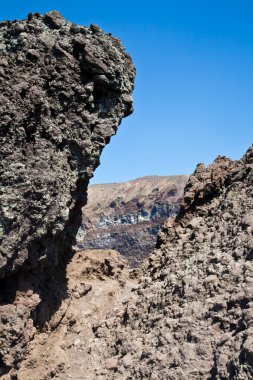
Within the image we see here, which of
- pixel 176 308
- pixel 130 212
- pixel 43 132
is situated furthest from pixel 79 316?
pixel 130 212

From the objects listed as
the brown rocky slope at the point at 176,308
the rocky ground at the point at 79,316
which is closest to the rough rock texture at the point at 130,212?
the rocky ground at the point at 79,316

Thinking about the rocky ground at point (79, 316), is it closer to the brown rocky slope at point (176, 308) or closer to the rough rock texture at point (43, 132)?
the brown rocky slope at point (176, 308)

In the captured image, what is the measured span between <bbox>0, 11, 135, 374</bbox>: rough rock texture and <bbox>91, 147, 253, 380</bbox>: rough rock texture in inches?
85.5

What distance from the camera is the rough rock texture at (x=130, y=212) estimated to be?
76.6 m

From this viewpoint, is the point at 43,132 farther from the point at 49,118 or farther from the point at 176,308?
the point at 176,308

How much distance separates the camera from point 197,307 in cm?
913

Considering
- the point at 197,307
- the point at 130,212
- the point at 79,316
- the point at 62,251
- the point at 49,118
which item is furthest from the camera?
the point at 130,212

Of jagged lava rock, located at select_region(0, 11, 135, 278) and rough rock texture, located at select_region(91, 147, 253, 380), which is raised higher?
jagged lava rock, located at select_region(0, 11, 135, 278)

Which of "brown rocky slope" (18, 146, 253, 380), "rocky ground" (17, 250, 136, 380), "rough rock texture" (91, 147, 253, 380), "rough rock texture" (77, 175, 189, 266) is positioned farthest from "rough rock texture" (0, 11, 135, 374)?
"rough rock texture" (77, 175, 189, 266)

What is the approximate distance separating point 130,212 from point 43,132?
315ft

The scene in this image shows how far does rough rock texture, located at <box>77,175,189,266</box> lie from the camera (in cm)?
7656

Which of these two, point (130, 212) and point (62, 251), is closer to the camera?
point (62, 251)

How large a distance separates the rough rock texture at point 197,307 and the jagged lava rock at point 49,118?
2.57 meters

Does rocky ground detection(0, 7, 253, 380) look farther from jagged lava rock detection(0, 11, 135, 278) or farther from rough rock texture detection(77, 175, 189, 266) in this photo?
rough rock texture detection(77, 175, 189, 266)
